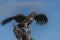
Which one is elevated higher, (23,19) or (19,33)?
(23,19)

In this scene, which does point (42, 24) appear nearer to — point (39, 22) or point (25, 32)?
point (39, 22)

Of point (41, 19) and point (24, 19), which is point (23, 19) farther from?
point (41, 19)

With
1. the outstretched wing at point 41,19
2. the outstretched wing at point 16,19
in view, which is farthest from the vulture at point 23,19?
the outstretched wing at point 41,19

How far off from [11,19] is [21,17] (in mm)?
613

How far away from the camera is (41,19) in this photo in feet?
90.5

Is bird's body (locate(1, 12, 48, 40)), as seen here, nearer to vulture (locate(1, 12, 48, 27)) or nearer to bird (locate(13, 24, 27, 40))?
vulture (locate(1, 12, 48, 27))

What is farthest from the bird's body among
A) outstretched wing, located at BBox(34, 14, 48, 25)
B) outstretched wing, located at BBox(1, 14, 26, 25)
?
outstretched wing, located at BBox(34, 14, 48, 25)

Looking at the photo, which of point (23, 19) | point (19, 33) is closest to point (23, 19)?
point (23, 19)

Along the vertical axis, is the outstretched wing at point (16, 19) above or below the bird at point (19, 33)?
above

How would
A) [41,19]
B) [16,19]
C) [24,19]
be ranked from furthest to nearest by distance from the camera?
[41,19], [16,19], [24,19]

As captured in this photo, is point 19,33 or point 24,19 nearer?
point 19,33

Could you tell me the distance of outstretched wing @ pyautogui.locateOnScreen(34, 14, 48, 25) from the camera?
89.6 ft

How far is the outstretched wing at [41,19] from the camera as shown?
27.3 meters

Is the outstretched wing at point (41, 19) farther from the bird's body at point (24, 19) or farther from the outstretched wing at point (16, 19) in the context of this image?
the outstretched wing at point (16, 19)
